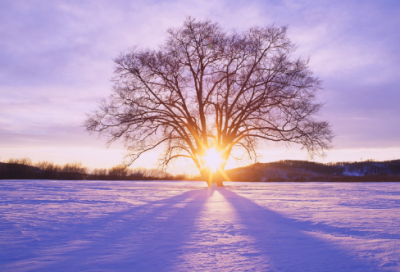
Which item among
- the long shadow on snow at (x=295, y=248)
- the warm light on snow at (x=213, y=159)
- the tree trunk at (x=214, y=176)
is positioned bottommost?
the long shadow on snow at (x=295, y=248)

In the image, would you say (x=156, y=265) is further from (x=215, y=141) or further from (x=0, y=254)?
(x=215, y=141)

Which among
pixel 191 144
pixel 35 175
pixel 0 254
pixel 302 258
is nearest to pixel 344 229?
pixel 302 258

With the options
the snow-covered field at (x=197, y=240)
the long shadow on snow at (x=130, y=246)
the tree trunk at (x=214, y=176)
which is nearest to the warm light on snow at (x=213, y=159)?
the tree trunk at (x=214, y=176)

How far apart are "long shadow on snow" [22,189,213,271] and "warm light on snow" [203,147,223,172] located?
1169 cm

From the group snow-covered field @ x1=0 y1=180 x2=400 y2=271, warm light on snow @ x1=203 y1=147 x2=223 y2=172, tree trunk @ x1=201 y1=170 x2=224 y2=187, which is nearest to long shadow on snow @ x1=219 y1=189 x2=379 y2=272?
snow-covered field @ x1=0 y1=180 x2=400 y2=271

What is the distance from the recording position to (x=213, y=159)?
17.8m

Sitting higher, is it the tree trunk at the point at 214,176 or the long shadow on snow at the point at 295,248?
the tree trunk at the point at 214,176

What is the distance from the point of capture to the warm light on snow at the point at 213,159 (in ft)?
58.0

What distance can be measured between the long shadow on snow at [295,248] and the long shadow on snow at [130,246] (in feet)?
3.54

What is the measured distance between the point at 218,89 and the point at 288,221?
13522 mm

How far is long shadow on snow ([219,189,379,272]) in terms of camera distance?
10.6 ft

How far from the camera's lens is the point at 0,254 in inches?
142

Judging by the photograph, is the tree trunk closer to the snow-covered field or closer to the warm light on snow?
the warm light on snow

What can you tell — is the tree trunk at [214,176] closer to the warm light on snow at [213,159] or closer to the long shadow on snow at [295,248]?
the warm light on snow at [213,159]
